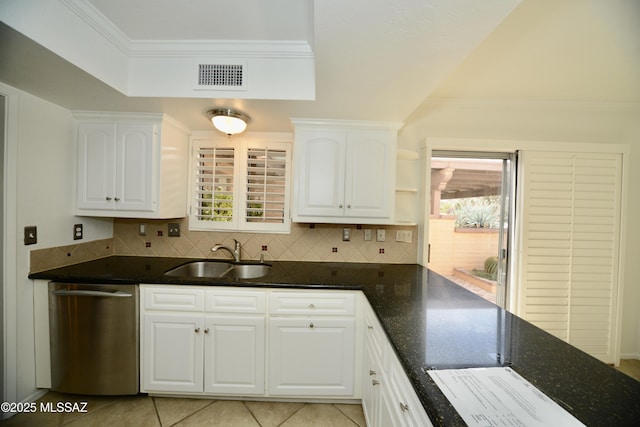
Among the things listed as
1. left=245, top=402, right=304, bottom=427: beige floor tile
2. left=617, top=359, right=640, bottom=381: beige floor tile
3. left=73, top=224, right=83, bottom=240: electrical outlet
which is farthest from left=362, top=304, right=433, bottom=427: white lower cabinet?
left=617, top=359, right=640, bottom=381: beige floor tile

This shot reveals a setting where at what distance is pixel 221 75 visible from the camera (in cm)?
155

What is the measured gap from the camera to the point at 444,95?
214cm

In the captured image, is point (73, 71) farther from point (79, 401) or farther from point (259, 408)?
point (259, 408)

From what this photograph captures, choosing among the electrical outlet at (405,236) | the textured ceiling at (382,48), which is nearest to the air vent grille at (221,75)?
the textured ceiling at (382,48)

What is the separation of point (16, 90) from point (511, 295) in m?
4.05

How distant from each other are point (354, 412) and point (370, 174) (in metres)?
1.72

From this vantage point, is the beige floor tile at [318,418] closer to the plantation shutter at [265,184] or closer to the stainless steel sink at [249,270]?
the stainless steel sink at [249,270]

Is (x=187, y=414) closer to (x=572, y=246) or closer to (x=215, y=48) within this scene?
(x=215, y=48)

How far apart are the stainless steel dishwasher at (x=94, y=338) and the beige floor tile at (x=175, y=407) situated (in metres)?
0.23

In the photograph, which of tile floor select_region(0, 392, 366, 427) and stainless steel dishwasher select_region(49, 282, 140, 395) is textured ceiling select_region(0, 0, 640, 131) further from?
tile floor select_region(0, 392, 366, 427)

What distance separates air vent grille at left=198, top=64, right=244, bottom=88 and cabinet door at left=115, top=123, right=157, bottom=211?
689mm

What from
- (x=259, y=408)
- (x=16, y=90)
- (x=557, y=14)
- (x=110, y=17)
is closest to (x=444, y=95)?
(x=557, y=14)

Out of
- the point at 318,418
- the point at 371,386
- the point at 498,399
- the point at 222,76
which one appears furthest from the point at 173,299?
the point at 498,399

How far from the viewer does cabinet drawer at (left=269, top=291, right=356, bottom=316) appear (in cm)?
166
